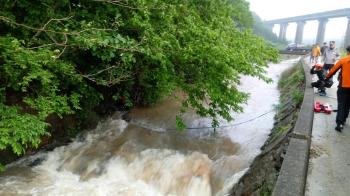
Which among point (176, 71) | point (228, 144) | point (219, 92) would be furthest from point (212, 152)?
point (176, 71)

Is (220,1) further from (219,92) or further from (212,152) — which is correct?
(212,152)

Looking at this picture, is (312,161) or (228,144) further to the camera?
(228,144)

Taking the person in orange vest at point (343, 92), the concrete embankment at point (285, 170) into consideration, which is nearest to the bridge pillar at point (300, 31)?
the concrete embankment at point (285, 170)

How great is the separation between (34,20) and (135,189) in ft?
12.9

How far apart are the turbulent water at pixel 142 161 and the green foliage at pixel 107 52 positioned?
89cm

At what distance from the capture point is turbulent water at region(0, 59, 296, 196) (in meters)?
6.71

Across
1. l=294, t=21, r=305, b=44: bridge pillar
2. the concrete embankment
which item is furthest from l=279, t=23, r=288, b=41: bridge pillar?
the concrete embankment

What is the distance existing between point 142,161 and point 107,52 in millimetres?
3134

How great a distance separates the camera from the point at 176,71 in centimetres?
780

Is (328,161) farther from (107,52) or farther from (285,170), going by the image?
(107,52)

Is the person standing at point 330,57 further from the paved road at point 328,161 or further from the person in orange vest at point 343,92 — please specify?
the person in orange vest at point 343,92

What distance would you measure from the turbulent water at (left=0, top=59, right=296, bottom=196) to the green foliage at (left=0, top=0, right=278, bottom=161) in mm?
893

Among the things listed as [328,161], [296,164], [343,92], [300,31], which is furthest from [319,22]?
[296,164]

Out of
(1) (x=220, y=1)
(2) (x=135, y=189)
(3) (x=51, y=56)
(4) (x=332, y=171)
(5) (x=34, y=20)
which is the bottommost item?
(2) (x=135, y=189)
